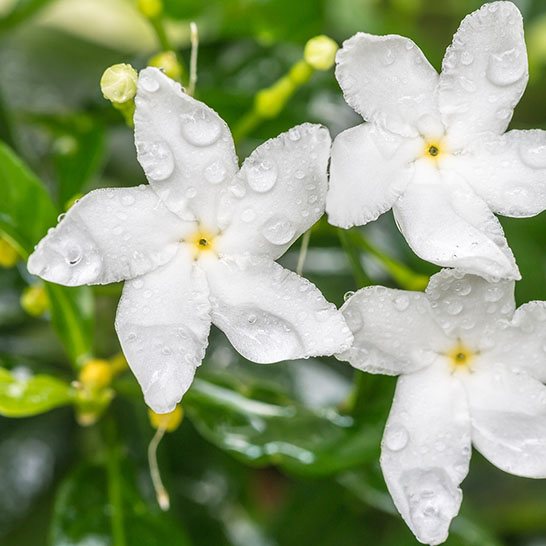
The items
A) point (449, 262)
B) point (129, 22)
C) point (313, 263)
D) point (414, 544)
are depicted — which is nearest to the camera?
point (449, 262)

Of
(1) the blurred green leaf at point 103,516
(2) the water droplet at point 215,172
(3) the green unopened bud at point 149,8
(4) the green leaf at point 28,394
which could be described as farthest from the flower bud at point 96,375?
(3) the green unopened bud at point 149,8

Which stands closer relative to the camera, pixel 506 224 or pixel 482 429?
pixel 482 429

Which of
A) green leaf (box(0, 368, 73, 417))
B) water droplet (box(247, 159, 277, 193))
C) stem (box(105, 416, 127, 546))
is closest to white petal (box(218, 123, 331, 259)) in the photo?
water droplet (box(247, 159, 277, 193))

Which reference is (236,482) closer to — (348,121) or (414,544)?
(414,544)

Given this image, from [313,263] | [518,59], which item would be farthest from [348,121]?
[518,59]

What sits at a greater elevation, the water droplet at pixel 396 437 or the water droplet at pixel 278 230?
the water droplet at pixel 278 230

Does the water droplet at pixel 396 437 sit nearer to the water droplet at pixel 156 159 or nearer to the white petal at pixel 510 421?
the white petal at pixel 510 421
